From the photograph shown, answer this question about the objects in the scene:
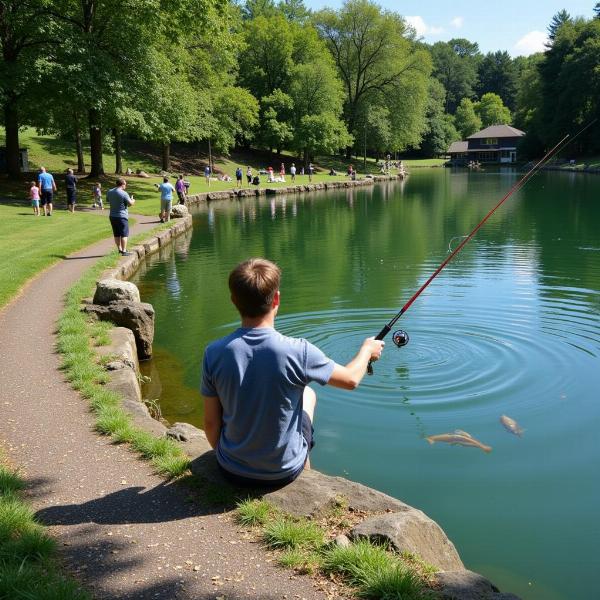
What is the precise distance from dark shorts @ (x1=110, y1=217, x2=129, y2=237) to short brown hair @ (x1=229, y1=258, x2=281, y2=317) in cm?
1315

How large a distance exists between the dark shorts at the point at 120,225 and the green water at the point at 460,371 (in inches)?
50.7

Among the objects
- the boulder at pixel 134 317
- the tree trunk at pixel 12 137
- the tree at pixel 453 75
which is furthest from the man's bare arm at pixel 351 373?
the tree at pixel 453 75

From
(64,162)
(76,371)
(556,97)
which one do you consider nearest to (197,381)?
(76,371)

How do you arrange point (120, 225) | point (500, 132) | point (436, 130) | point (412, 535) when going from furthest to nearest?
point (436, 130), point (500, 132), point (120, 225), point (412, 535)

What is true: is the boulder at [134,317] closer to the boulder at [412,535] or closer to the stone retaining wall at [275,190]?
the boulder at [412,535]

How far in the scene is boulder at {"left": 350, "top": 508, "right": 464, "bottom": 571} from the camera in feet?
12.8

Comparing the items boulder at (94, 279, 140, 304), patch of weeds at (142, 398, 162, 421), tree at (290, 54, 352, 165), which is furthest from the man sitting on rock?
tree at (290, 54, 352, 165)

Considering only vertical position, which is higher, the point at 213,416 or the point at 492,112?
the point at 492,112

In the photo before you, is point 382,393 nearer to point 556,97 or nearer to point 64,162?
point 64,162

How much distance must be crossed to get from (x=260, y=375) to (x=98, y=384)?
3932 mm

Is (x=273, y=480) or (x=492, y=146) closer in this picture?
(x=273, y=480)

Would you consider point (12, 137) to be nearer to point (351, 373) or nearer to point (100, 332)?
point (100, 332)

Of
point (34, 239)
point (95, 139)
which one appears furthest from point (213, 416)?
point (95, 139)

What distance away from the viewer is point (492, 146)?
333ft
